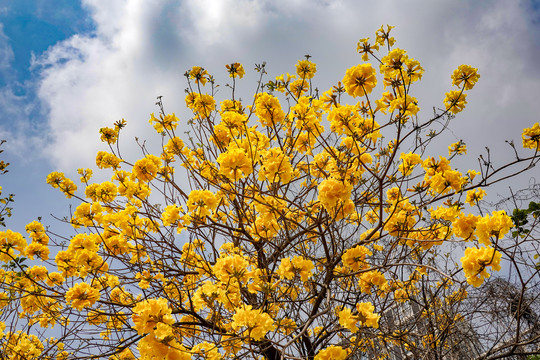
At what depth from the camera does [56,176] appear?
4.18m

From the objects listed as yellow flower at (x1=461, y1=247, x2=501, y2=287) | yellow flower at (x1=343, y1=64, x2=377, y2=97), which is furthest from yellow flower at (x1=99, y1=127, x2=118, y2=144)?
yellow flower at (x1=461, y1=247, x2=501, y2=287)

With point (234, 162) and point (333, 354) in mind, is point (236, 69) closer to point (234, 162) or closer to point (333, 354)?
point (234, 162)

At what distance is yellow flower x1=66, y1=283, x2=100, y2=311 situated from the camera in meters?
3.01

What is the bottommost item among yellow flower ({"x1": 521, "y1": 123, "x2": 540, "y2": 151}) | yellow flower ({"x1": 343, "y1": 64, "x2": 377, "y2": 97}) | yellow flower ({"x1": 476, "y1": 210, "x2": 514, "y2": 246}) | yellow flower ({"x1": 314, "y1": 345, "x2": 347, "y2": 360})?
yellow flower ({"x1": 314, "y1": 345, "x2": 347, "y2": 360})

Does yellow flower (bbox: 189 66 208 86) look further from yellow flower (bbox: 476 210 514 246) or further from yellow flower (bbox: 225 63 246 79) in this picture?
yellow flower (bbox: 476 210 514 246)

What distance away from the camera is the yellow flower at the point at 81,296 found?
3.01 metres

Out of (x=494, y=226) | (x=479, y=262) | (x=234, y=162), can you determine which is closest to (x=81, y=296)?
(x=234, y=162)

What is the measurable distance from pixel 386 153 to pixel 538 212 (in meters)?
1.56

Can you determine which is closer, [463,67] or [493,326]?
[463,67]

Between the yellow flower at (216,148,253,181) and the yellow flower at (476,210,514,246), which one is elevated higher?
the yellow flower at (216,148,253,181)

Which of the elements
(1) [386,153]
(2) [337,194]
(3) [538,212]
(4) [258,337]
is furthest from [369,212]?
(4) [258,337]

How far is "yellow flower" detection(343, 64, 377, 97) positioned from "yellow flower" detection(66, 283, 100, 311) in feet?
9.04

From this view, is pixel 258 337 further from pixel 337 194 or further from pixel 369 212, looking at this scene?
pixel 369 212

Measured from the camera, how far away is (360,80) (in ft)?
8.16
